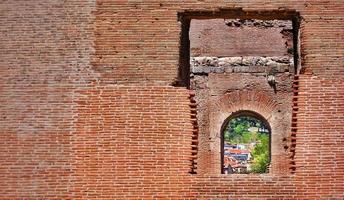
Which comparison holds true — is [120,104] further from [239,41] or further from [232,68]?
[239,41]

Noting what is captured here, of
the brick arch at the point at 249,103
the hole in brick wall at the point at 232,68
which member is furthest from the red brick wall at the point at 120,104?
the brick arch at the point at 249,103

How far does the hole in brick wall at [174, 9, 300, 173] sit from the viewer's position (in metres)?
14.1

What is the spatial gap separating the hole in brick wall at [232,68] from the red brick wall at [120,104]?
19.9 feet

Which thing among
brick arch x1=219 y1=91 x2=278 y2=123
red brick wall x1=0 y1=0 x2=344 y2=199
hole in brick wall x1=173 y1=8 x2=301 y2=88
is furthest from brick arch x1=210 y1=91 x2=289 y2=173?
red brick wall x1=0 y1=0 x2=344 y2=199

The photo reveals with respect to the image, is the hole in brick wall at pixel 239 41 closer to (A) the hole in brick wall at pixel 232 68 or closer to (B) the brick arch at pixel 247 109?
(A) the hole in brick wall at pixel 232 68

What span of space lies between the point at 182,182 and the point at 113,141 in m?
1.21

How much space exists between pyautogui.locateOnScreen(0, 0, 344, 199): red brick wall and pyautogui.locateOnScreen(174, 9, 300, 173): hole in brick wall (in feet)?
19.9

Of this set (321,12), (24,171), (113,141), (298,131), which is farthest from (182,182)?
(321,12)

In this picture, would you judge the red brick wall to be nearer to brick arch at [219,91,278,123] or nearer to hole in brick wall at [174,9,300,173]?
hole in brick wall at [174,9,300,173]

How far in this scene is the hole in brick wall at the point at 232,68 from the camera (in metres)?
14.1

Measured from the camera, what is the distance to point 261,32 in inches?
593

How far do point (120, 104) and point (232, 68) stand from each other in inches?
290

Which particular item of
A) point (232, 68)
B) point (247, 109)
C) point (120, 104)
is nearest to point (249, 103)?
point (247, 109)

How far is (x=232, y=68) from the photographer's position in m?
14.5
